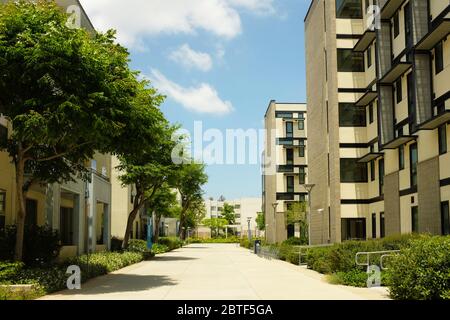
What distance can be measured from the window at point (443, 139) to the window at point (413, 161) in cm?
359

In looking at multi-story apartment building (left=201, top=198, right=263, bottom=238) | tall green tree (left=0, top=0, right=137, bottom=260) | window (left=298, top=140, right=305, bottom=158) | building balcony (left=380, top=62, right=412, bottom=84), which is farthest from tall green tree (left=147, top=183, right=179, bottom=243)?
multi-story apartment building (left=201, top=198, right=263, bottom=238)

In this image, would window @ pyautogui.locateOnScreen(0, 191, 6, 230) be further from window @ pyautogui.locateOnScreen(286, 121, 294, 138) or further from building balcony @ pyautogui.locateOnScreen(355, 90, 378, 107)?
window @ pyautogui.locateOnScreen(286, 121, 294, 138)

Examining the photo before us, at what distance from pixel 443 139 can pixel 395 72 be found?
6.63m

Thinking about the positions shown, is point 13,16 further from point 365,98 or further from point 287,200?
point 287,200

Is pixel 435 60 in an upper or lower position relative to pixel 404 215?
upper

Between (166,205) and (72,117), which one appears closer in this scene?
(72,117)

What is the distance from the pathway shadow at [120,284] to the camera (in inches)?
672

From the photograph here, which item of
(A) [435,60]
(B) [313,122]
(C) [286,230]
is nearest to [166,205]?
(C) [286,230]

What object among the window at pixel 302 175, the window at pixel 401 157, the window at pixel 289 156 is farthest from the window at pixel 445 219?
the window at pixel 289 156

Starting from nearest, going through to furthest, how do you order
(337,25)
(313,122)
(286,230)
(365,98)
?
(365,98)
(337,25)
(313,122)
(286,230)

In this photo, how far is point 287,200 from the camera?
68.8 metres

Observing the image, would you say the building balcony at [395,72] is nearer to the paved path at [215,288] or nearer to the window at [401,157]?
the window at [401,157]

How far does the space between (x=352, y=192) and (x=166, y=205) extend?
86.5 feet
